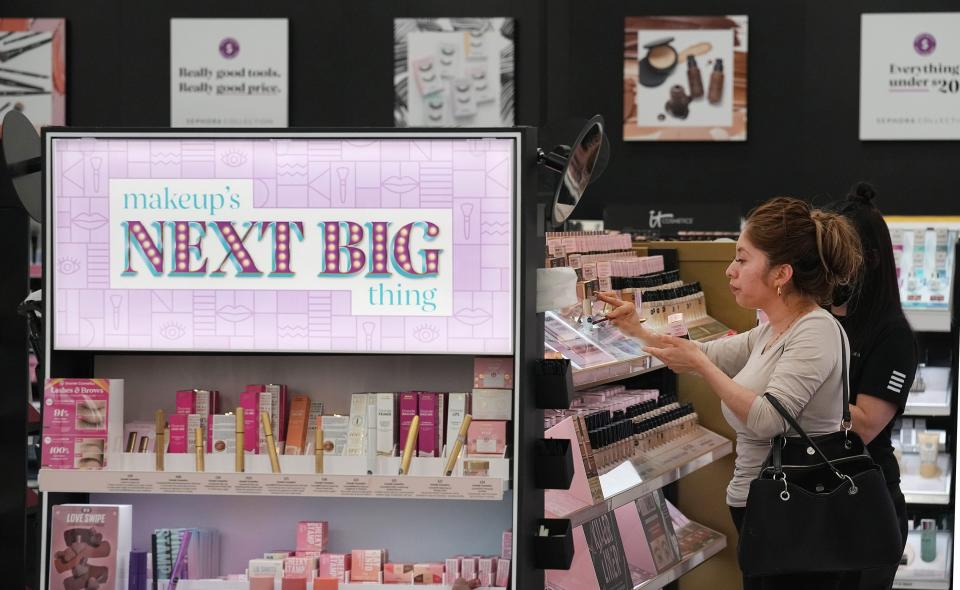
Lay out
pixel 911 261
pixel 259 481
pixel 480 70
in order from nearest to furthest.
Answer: pixel 259 481 → pixel 911 261 → pixel 480 70

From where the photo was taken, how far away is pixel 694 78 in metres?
8.25

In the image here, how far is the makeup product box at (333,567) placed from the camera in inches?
114

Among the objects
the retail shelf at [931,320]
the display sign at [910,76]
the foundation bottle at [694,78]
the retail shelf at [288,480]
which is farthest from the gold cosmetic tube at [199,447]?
the display sign at [910,76]

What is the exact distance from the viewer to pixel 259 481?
2738 millimetres

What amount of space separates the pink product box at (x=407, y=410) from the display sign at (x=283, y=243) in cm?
14

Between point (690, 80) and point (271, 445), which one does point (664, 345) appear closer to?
point (271, 445)

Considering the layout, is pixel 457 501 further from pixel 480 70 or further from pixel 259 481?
pixel 480 70

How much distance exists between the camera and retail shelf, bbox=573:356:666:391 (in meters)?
3.42

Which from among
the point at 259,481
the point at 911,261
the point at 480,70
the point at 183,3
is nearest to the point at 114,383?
the point at 259,481

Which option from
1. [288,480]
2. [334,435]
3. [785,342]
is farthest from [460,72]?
[288,480]

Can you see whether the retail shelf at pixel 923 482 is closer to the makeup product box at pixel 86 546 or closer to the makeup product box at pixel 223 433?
the makeup product box at pixel 223 433

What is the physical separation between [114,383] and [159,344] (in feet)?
0.48

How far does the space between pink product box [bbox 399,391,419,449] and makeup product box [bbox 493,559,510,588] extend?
0.38 m

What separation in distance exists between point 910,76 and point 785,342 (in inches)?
230
